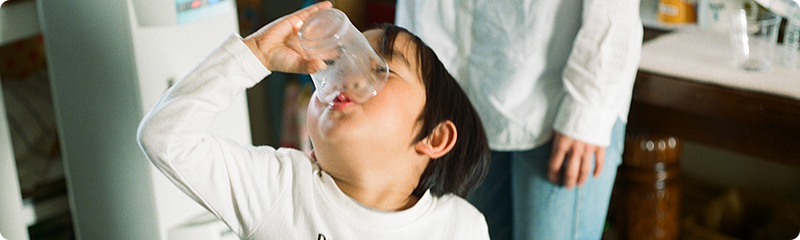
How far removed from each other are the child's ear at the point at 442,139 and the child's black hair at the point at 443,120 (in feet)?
0.03

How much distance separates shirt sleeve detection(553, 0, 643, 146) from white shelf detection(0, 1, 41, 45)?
795 millimetres

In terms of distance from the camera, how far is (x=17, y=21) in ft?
3.05

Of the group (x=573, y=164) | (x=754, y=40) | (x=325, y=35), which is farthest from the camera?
(x=754, y=40)

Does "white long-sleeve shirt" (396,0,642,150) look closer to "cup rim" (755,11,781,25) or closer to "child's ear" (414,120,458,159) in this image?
"child's ear" (414,120,458,159)

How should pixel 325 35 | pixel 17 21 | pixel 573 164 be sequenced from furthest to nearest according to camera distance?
pixel 573 164 < pixel 17 21 < pixel 325 35

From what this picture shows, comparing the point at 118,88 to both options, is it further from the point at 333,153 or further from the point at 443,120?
the point at 443,120

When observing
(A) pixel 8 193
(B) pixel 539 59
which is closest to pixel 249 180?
(A) pixel 8 193

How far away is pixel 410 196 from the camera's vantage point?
0.97 metres

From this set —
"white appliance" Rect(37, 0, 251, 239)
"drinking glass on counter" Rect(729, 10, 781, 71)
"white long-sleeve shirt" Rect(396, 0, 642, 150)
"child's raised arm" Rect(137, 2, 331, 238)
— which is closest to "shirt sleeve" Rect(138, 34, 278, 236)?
"child's raised arm" Rect(137, 2, 331, 238)

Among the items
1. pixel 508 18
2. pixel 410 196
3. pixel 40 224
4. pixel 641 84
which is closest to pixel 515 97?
pixel 508 18

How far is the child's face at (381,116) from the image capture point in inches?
32.5

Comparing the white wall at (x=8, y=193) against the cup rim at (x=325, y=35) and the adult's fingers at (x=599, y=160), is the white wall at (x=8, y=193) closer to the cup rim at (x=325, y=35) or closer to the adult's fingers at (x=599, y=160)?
the cup rim at (x=325, y=35)

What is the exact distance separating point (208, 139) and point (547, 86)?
1.86 feet

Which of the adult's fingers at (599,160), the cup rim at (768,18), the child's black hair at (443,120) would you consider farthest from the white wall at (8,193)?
the cup rim at (768,18)
